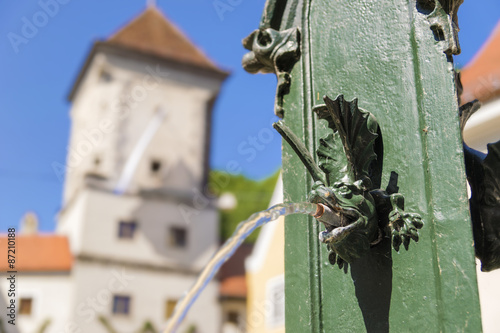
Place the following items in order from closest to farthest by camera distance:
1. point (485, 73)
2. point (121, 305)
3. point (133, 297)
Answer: point (485, 73), point (121, 305), point (133, 297)

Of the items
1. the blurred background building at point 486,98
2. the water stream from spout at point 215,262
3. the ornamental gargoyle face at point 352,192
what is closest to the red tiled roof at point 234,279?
the blurred background building at point 486,98

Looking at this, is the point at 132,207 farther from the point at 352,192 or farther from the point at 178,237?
the point at 352,192

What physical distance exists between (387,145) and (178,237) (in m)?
22.6

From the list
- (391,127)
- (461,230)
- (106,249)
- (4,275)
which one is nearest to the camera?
(461,230)

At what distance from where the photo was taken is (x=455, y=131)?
4.29 ft

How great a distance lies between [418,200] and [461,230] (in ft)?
0.38

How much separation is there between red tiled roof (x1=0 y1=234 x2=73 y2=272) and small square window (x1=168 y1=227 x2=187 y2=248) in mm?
3517

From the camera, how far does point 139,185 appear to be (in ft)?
77.1

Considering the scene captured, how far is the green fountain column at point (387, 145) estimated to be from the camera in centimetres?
125

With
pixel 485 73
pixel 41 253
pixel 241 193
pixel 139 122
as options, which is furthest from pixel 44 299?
pixel 241 193

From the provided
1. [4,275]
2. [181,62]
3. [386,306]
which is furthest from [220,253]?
[181,62]

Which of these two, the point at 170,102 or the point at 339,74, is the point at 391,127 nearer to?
the point at 339,74

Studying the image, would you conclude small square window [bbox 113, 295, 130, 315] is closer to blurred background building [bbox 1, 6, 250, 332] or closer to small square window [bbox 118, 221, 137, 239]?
blurred background building [bbox 1, 6, 250, 332]

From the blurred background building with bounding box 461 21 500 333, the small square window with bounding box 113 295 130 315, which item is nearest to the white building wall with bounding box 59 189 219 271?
the small square window with bounding box 113 295 130 315
